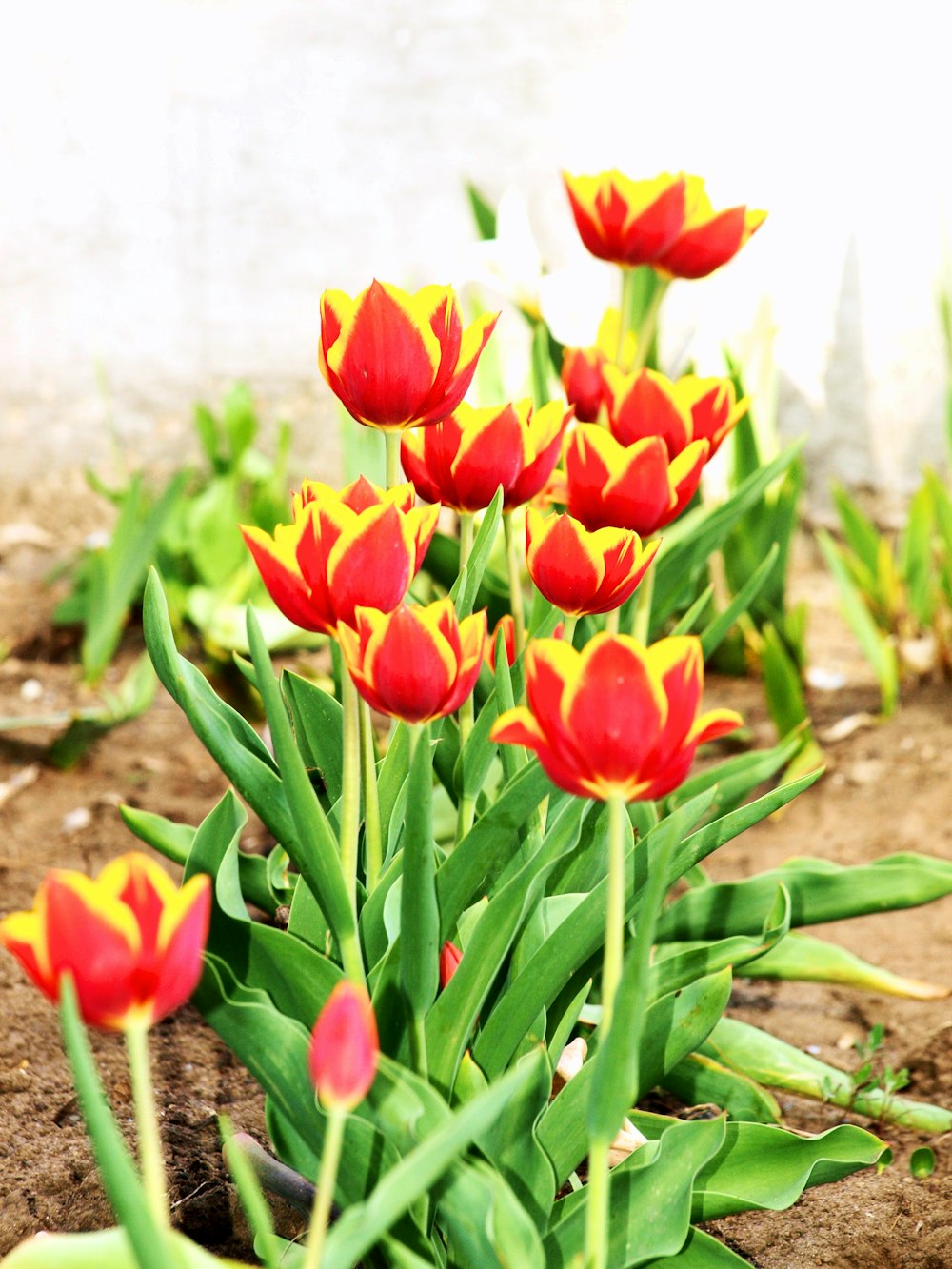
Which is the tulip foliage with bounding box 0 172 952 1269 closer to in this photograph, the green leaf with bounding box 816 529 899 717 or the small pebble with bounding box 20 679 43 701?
the green leaf with bounding box 816 529 899 717

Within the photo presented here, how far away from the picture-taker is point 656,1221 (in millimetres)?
740

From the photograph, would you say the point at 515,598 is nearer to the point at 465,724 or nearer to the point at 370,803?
the point at 465,724

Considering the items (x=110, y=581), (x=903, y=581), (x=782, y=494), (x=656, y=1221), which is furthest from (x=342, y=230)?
(x=656, y=1221)

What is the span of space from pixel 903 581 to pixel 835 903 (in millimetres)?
1328

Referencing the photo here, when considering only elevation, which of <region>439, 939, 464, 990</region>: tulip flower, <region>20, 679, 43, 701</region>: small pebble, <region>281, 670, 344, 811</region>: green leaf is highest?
<region>281, 670, 344, 811</region>: green leaf

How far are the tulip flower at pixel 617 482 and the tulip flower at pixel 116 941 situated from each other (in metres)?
0.44

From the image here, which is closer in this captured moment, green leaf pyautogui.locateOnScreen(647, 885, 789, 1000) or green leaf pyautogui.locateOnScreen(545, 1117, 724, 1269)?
green leaf pyautogui.locateOnScreen(545, 1117, 724, 1269)

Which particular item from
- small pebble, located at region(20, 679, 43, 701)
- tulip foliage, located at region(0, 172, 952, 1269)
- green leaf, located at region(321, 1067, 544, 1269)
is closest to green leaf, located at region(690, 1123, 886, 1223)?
tulip foliage, located at region(0, 172, 952, 1269)

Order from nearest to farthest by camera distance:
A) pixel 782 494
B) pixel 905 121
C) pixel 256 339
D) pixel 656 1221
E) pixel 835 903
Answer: pixel 656 1221, pixel 835 903, pixel 782 494, pixel 905 121, pixel 256 339

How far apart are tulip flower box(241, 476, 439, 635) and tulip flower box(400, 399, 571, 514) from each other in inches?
5.3

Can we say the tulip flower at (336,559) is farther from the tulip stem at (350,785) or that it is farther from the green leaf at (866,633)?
the green leaf at (866,633)

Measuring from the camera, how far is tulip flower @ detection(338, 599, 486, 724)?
636mm

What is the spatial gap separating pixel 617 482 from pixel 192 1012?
30.8 inches

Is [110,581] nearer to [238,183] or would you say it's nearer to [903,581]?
[238,183]
